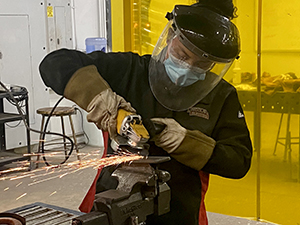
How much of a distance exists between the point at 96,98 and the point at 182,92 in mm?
408

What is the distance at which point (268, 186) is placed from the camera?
3217mm

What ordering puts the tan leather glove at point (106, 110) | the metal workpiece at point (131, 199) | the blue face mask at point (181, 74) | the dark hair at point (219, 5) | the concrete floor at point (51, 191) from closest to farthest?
the metal workpiece at point (131, 199)
the tan leather glove at point (106, 110)
the dark hair at point (219, 5)
the blue face mask at point (181, 74)
the concrete floor at point (51, 191)

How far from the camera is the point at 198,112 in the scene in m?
1.62

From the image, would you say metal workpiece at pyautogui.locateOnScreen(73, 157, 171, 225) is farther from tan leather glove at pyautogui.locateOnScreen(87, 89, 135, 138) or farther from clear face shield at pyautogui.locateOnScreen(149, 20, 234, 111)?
clear face shield at pyautogui.locateOnScreen(149, 20, 234, 111)

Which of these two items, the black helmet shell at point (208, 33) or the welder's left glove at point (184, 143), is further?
the welder's left glove at point (184, 143)

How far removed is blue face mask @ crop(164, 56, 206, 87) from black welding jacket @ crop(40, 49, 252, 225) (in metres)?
0.14

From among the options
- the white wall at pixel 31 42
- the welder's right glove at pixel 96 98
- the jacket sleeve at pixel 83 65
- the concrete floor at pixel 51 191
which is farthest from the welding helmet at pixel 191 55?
the white wall at pixel 31 42

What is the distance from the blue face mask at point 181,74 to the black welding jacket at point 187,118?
144 mm

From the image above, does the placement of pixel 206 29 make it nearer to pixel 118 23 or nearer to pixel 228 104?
pixel 228 104

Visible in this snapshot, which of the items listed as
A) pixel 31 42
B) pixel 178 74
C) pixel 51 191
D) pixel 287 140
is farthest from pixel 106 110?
pixel 31 42

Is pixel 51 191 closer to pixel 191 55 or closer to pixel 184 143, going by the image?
pixel 184 143

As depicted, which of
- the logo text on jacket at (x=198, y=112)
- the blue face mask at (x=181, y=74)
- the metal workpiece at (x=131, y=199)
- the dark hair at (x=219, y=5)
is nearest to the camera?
the metal workpiece at (x=131, y=199)

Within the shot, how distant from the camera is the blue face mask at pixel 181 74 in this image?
149 centimetres

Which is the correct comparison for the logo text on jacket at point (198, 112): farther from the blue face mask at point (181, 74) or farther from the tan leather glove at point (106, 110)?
the tan leather glove at point (106, 110)
